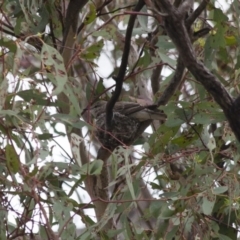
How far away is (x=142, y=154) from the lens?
2176 mm

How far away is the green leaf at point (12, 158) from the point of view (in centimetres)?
186

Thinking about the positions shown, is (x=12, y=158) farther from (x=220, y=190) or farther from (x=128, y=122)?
(x=128, y=122)

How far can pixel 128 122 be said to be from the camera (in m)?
2.85

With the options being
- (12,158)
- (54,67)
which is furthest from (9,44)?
(12,158)

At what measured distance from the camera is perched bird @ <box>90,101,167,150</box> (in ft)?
8.54

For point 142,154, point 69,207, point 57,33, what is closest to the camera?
point 69,207

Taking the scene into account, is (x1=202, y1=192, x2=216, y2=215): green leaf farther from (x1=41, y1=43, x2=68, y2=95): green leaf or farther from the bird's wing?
the bird's wing

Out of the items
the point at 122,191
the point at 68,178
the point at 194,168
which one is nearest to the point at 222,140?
the point at 194,168

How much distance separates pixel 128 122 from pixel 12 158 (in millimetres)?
1034

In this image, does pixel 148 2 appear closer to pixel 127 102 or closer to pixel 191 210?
pixel 191 210

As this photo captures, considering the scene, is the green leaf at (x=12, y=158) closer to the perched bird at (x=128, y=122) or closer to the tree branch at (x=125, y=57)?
the tree branch at (x=125, y=57)

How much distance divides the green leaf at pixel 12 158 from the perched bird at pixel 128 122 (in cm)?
67

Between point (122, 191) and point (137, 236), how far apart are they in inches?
6.3

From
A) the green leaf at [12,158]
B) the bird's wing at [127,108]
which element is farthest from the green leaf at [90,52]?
the bird's wing at [127,108]
